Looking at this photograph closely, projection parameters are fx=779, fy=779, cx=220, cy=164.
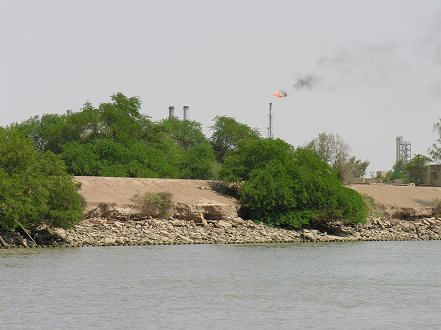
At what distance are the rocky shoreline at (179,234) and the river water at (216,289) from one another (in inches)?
122

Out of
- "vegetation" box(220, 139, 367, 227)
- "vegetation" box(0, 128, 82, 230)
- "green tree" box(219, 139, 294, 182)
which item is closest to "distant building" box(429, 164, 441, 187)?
"vegetation" box(220, 139, 367, 227)

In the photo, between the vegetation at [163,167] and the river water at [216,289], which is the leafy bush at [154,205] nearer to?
the vegetation at [163,167]

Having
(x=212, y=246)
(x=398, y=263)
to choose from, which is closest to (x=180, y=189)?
(x=212, y=246)

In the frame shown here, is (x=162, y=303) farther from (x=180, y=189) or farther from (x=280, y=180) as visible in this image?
(x=180, y=189)

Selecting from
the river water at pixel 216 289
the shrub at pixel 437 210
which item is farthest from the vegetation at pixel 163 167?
the shrub at pixel 437 210

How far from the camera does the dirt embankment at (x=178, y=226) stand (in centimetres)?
5078

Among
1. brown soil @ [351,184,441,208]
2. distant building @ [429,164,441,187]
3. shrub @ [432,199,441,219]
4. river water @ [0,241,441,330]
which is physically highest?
distant building @ [429,164,441,187]

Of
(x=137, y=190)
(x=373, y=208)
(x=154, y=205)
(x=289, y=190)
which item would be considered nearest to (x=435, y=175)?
(x=373, y=208)

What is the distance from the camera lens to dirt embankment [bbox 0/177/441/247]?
167 ft

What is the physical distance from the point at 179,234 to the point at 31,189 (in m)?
13.2

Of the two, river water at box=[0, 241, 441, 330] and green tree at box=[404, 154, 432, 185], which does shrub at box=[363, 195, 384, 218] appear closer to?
river water at box=[0, 241, 441, 330]

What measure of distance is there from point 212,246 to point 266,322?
2898 cm

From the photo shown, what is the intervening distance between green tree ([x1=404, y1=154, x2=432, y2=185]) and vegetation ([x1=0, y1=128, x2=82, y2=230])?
83007mm

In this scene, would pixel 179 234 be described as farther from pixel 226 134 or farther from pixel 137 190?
pixel 226 134
